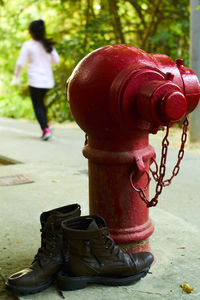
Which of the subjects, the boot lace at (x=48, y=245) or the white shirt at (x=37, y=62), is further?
the white shirt at (x=37, y=62)

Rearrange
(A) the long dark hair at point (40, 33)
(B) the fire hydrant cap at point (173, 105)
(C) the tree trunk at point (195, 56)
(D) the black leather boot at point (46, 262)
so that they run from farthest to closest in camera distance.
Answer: (A) the long dark hair at point (40, 33), (C) the tree trunk at point (195, 56), (D) the black leather boot at point (46, 262), (B) the fire hydrant cap at point (173, 105)

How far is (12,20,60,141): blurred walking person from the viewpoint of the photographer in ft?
23.1

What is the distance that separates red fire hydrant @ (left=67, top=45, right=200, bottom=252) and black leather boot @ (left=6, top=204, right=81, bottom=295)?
0.27 metres

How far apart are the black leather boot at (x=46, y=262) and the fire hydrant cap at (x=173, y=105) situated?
74 centimetres

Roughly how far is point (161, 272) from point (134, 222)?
295 millimetres

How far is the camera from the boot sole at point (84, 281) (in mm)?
2160

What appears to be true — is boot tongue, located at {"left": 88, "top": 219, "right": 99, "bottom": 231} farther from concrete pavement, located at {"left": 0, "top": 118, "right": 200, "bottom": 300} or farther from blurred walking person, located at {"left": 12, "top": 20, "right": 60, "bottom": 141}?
blurred walking person, located at {"left": 12, "top": 20, "right": 60, "bottom": 141}

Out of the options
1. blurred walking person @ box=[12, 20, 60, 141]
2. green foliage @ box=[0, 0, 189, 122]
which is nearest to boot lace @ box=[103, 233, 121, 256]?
blurred walking person @ box=[12, 20, 60, 141]

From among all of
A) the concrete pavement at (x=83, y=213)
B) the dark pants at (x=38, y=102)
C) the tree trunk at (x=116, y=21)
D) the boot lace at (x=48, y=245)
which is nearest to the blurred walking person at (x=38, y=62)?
the dark pants at (x=38, y=102)

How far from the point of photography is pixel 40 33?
7062 mm

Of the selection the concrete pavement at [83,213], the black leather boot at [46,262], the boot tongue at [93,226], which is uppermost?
the boot tongue at [93,226]

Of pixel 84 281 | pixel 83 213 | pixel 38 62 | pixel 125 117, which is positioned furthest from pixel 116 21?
pixel 84 281

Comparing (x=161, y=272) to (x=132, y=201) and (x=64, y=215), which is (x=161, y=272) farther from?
(x=64, y=215)

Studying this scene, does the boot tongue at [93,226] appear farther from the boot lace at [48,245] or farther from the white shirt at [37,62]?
the white shirt at [37,62]
